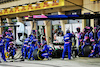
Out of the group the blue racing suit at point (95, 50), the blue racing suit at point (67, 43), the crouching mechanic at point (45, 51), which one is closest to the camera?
the blue racing suit at point (67, 43)

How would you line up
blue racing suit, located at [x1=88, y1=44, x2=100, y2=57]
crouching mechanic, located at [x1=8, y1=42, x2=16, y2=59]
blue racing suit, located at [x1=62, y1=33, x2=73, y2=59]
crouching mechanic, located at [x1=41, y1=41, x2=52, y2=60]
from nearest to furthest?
blue racing suit, located at [x1=62, y1=33, x2=73, y2=59] → crouching mechanic, located at [x1=41, y1=41, x2=52, y2=60] → blue racing suit, located at [x1=88, y1=44, x2=100, y2=57] → crouching mechanic, located at [x1=8, y1=42, x2=16, y2=59]

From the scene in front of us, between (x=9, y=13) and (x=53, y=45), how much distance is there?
19688 mm

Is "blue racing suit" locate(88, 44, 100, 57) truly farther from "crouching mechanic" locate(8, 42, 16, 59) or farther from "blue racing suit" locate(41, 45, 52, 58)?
"crouching mechanic" locate(8, 42, 16, 59)

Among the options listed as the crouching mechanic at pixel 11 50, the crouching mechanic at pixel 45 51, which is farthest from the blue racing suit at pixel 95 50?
the crouching mechanic at pixel 11 50

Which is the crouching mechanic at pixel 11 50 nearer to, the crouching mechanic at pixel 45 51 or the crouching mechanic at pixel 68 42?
the crouching mechanic at pixel 45 51

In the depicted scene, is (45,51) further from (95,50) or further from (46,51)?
(95,50)

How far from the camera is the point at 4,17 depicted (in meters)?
35.8

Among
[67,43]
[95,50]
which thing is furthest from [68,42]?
[95,50]

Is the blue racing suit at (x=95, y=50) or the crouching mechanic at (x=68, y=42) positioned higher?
the crouching mechanic at (x=68, y=42)

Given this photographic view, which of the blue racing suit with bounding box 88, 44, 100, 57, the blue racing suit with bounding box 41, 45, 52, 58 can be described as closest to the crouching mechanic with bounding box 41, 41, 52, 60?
the blue racing suit with bounding box 41, 45, 52, 58

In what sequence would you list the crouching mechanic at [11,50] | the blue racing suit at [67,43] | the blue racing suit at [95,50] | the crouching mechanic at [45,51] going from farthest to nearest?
the crouching mechanic at [11,50] < the blue racing suit at [95,50] < the crouching mechanic at [45,51] < the blue racing suit at [67,43]

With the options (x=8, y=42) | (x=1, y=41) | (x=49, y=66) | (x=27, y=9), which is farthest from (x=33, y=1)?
(x=49, y=66)

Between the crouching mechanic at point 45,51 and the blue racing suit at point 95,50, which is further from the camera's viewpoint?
the blue racing suit at point 95,50

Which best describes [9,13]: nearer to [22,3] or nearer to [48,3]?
[22,3]
